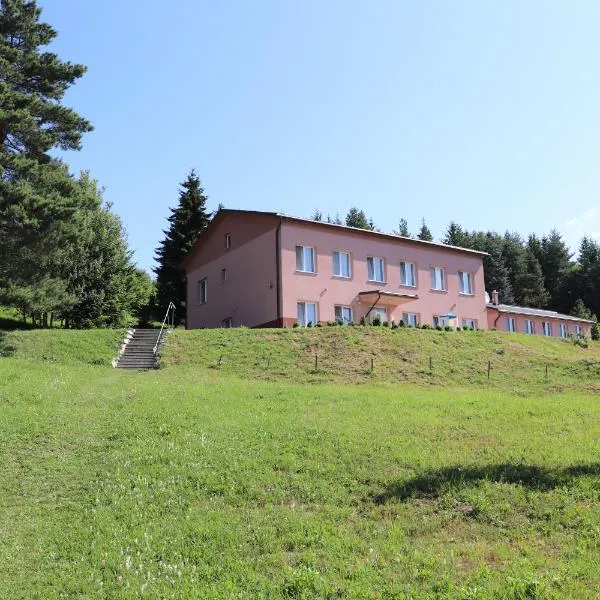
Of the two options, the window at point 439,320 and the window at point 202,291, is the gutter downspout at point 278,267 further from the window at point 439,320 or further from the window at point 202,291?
the window at point 439,320

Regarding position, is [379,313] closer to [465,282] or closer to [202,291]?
[465,282]

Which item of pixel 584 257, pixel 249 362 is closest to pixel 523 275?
pixel 584 257

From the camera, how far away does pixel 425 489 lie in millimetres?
8797

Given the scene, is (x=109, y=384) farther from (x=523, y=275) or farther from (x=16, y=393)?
(x=523, y=275)

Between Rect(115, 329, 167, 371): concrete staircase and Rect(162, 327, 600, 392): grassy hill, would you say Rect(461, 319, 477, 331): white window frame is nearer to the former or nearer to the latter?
Rect(162, 327, 600, 392): grassy hill

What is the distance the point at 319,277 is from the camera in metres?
31.8

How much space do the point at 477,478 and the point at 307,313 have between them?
22.6m

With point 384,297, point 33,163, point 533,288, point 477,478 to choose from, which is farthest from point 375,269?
point 533,288

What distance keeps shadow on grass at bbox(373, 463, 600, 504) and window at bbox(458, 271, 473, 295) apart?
2858 centimetres

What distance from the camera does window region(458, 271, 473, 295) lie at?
123 ft

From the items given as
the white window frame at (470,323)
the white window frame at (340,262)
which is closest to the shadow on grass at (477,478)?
the white window frame at (340,262)

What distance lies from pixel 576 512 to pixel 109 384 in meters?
14.1

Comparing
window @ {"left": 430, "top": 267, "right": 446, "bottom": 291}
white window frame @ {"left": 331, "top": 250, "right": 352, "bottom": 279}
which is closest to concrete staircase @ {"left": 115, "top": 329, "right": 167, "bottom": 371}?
white window frame @ {"left": 331, "top": 250, "right": 352, "bottom": 279}

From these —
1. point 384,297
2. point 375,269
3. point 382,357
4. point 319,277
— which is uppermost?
point 375,269
